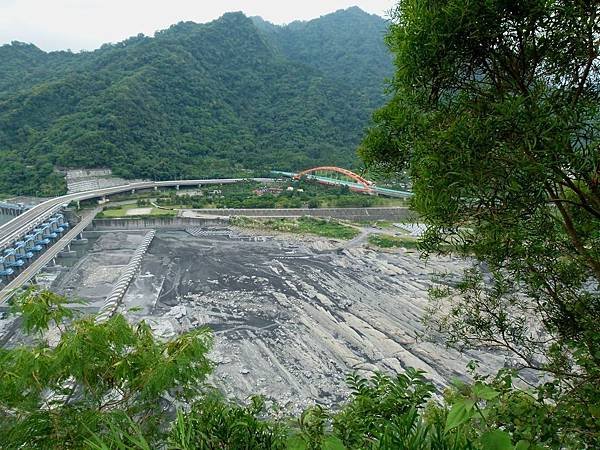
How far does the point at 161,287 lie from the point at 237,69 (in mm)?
49478

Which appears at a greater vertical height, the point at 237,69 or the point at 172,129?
the point at 237,69

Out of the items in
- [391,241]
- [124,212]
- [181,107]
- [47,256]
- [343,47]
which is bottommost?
[124,212]

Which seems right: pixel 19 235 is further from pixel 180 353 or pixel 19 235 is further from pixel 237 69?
pixel 237 69

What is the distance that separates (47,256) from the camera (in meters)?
18.3

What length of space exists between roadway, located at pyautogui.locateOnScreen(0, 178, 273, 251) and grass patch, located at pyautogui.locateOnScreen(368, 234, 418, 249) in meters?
16.5

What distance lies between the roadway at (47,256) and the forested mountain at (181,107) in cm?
897

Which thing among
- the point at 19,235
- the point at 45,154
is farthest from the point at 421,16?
the point at 45,154

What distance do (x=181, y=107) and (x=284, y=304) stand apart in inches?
1549

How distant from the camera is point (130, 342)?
8.50 feet

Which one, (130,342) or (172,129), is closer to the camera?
(130,342)

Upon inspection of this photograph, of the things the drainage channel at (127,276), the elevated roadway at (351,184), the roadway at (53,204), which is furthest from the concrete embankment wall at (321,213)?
the roadway at (53,204)

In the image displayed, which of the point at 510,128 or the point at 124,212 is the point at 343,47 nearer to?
the point at 124,212

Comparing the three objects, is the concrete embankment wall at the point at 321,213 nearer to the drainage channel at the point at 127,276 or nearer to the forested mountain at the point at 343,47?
the drainage channel at the point at 127,276

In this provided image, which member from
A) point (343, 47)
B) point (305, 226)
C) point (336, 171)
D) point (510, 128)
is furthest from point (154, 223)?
point (343, 47)
